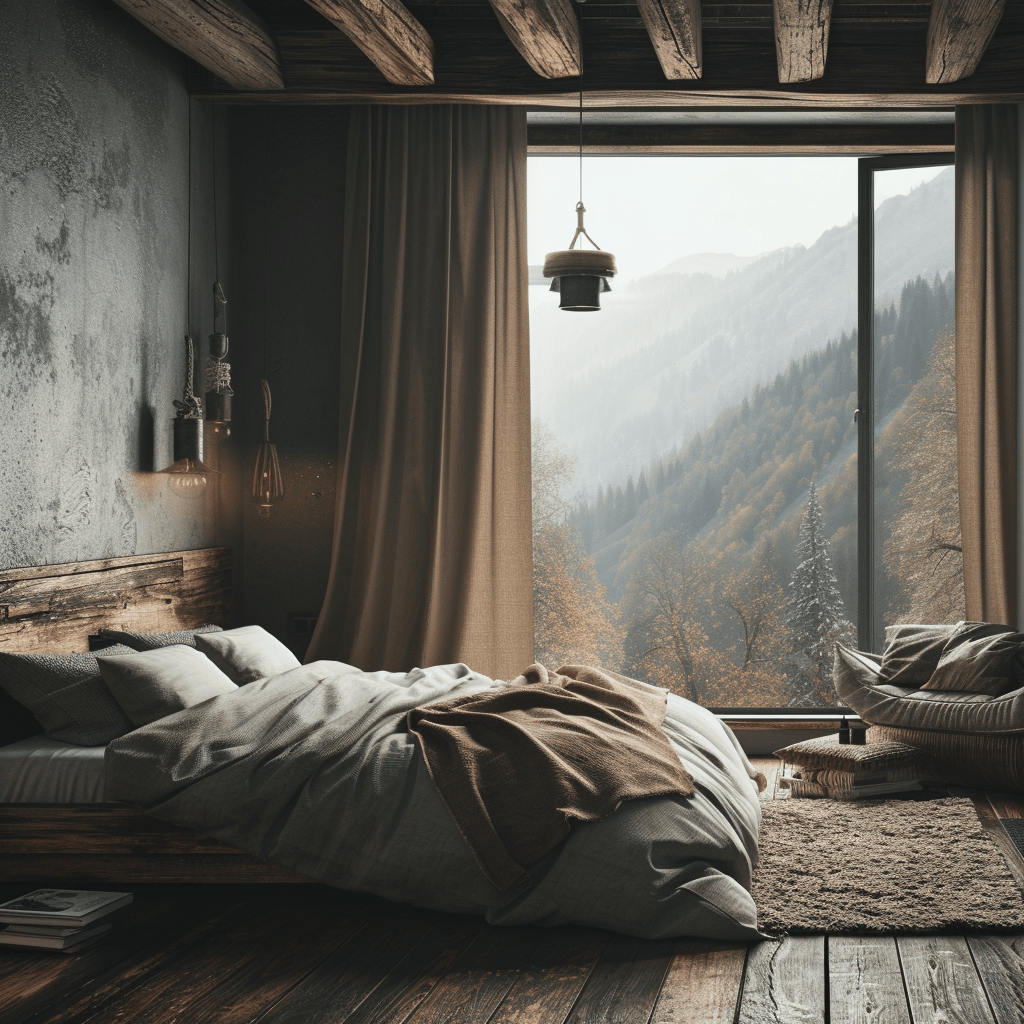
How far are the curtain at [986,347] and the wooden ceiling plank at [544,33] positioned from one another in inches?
75.8

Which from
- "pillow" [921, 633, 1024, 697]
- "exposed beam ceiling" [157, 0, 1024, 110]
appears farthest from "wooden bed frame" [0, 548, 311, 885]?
"pillow" [921, 633, 1024, 697]

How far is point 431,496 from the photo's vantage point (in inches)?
211

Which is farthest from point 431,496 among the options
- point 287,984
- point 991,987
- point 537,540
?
point 991,987

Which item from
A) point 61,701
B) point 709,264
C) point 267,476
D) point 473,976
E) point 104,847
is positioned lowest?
point 473,976

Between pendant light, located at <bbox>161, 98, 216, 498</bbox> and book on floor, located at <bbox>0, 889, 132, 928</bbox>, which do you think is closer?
book on floor, located at <bbox>0, 889, 132, 928</bbox>

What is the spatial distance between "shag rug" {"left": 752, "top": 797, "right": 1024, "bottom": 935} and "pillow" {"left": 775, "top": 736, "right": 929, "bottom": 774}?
142 millimetres

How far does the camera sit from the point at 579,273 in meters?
4.31

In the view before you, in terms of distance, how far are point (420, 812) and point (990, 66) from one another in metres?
4.15

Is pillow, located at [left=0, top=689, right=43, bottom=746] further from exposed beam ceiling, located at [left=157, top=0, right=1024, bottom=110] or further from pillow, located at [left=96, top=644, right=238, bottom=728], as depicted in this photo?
exposed beam ceiling, located at [left=157, top=0, right=1024, bottom=110]

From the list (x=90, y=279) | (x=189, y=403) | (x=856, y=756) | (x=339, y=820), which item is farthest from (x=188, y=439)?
(x=856, y=756)

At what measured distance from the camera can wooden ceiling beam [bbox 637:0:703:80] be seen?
421 centimetres

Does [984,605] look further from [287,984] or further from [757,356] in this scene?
[287,984]

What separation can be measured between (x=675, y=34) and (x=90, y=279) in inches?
96.4

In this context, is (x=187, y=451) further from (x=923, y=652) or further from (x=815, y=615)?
(x=815, y=615)
